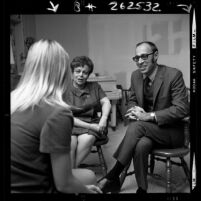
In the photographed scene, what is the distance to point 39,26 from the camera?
1.12 m

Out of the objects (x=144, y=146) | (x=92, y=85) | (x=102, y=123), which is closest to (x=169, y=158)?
(x=144, y=146)

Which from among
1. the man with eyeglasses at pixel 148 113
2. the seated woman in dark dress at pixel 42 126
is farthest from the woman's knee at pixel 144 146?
the seated woman in dark dress at pixel 42 126

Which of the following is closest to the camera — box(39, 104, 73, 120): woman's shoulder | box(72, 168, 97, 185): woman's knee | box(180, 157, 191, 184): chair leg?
box(39, 104, 73, 120): woman's shoulder

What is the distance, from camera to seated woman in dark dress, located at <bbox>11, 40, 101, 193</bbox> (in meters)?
0.90

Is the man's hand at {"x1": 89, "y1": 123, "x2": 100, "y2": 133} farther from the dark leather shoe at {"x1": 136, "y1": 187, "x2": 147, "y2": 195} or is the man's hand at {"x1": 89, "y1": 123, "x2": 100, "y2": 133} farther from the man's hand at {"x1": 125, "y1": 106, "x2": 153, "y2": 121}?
the dark leather shoe at {"x1": 136, "y1": 187, "x2": 147, "y2": 195}

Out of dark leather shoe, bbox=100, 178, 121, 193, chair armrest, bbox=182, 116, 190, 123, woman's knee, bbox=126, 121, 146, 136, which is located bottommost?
dark leather shoe, bbox=100, 178, 121, 193

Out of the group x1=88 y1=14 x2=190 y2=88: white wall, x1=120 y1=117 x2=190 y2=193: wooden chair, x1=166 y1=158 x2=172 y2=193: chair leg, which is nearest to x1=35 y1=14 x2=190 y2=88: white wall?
x1=88 y1=14 x2=190 y2=88: white wall

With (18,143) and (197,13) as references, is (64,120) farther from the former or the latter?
(197,13)

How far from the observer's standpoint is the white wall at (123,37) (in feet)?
3.80

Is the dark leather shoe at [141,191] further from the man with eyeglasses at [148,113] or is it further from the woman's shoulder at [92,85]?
the woman's shoulder at [92,85]

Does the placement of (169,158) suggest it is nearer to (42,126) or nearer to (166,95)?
(166,95)

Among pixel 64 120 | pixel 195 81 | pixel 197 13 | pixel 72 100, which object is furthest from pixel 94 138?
pixel 197 13

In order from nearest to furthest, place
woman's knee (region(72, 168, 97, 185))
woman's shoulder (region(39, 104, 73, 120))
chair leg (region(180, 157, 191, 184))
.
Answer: woman's shoulder (region(39, 104, 73, 120))
woman's knee (region(72, 168, 97, 185))
chair leg (region(180, 157, 191, 184))
